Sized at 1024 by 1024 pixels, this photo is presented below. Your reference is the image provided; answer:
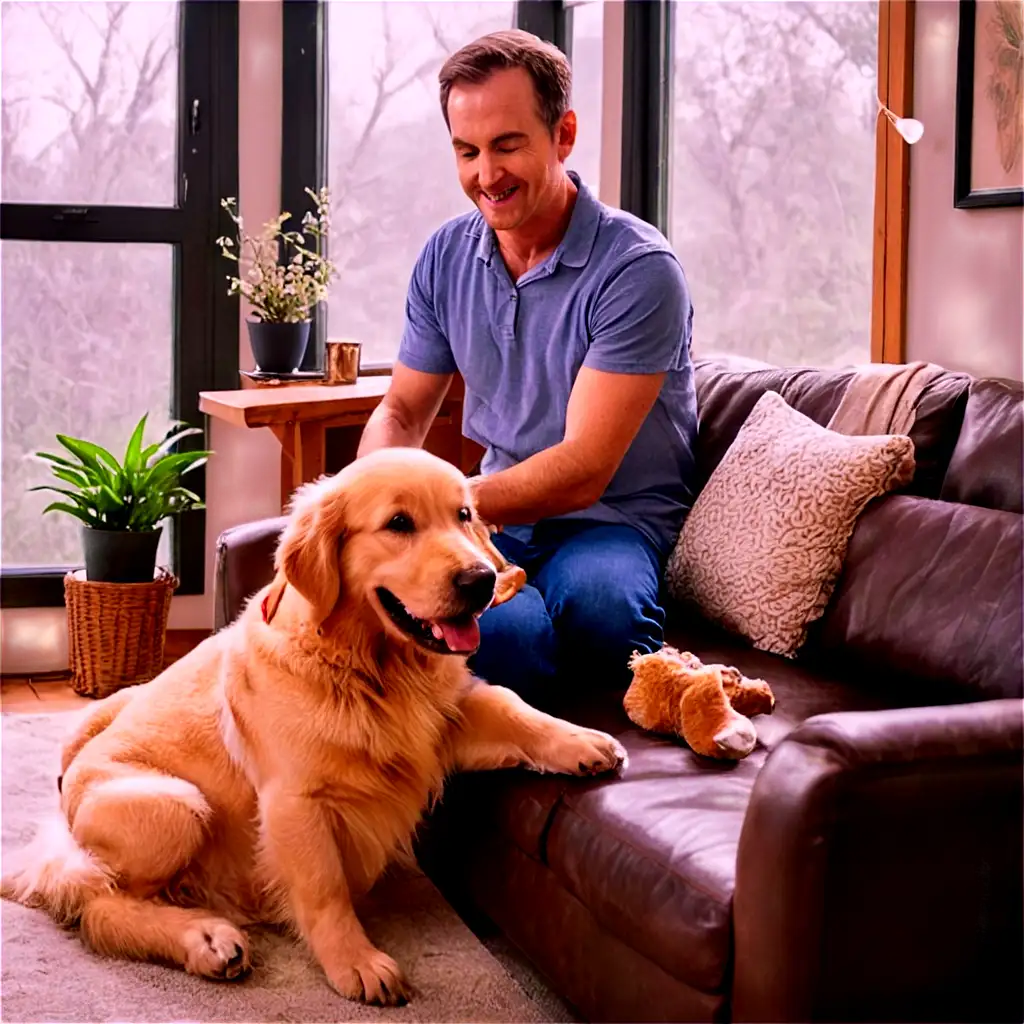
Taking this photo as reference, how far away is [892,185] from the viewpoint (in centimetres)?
311

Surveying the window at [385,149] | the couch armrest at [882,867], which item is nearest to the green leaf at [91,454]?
the window at [385,149]

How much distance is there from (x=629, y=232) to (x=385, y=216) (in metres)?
2.23

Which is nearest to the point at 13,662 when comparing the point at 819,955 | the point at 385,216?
the point at 385,216

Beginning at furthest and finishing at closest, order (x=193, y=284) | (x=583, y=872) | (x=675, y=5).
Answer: (x=193, y=284), (x=675, y=5), (x=583, y=872)

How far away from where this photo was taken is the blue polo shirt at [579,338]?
2.51 meters

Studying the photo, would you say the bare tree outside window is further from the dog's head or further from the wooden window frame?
the dog's head

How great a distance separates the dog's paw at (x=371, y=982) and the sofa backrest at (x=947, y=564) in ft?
3.00

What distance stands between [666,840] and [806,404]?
1.22 metres

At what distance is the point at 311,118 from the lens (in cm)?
450

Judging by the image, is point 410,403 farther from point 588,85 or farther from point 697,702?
point 588,85

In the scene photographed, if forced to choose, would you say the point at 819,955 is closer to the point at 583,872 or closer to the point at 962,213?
the point at 583,872

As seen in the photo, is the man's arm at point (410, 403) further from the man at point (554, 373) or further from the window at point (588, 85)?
the window at point (588, 85)

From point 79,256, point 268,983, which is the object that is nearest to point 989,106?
point 268,983

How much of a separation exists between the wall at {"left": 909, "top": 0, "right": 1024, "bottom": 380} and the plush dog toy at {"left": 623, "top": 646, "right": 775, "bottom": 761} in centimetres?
108
